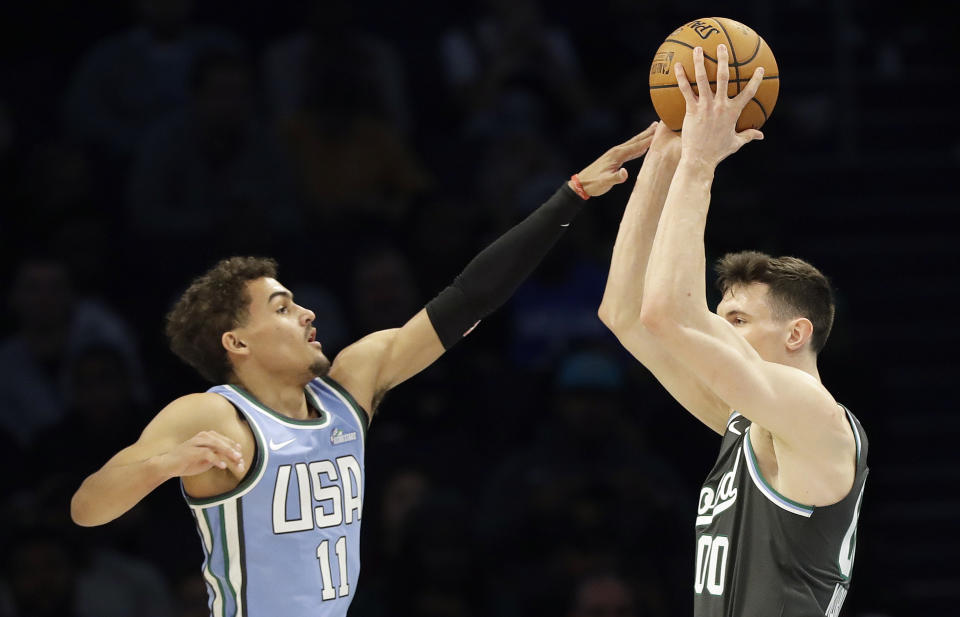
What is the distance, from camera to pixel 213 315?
4.75 meters

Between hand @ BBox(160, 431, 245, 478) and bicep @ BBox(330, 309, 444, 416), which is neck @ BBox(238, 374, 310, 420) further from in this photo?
hand @ BBox(160, 431, 245, 478)

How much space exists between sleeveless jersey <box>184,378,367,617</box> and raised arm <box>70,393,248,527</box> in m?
0.07

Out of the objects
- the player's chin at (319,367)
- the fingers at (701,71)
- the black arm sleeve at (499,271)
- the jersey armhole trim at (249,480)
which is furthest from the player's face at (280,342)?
the fingers at (701,71)

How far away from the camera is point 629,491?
749cm

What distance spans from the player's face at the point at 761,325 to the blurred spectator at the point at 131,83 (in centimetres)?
574

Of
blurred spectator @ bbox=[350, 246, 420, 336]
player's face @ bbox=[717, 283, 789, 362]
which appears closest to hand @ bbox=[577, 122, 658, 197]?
player's face @ bbox=[717, 283, 789, 362]

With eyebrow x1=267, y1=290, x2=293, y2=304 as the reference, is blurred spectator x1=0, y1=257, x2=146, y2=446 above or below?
above

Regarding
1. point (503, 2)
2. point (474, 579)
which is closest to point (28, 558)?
point (474, 579)

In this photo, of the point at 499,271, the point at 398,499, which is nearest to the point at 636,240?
the point at 499,271

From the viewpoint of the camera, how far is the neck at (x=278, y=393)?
469 centimetres

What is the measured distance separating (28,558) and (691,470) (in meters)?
3.78

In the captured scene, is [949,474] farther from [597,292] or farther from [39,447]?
[39,447]

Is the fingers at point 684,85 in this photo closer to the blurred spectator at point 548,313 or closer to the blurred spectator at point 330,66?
the blurred spectator at point 548,313

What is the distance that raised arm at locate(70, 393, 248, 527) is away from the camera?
13.3 ft
